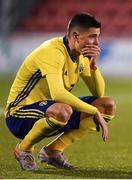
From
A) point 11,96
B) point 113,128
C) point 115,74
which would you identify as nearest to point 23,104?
point 11,96

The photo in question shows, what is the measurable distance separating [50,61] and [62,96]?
0.90 feet

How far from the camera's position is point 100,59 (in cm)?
1805

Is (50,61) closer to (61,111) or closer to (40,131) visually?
(61,111)

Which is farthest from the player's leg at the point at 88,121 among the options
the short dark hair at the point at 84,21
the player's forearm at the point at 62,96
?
the short dark hair at the point at 84,21

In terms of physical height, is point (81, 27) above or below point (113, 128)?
above

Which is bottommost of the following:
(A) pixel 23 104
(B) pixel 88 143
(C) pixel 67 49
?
(B) pixel 88 143

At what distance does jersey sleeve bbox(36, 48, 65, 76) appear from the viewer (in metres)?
5.42

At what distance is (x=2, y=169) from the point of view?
5621 millimetres

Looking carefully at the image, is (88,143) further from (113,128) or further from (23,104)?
(23,104)

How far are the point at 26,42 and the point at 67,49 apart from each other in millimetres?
13216

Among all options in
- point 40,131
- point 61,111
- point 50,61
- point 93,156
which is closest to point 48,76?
point 50,61

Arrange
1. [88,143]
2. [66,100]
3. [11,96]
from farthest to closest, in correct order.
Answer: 1. [88,143]
2. [11,96]
3. [66,100]

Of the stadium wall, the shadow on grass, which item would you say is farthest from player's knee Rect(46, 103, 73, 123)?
the stadium wall

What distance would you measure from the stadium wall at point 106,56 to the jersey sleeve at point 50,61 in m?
12.4
